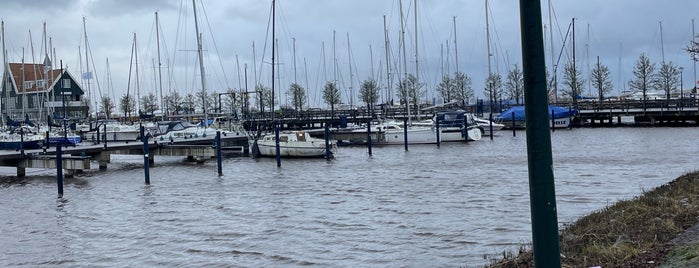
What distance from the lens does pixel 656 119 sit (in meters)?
72.6

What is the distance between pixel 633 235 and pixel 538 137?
612cm

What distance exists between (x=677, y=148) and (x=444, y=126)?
19391 millimetres

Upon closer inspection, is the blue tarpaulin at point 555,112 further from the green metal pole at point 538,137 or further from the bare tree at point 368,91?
the green metal pole at point 538,137

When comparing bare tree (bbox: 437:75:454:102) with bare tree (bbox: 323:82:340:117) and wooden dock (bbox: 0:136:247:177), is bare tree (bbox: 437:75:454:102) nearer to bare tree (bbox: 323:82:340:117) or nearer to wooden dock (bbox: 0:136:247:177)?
bare tree (bbox: 323:82:340:117)

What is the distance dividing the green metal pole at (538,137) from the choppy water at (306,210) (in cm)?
763

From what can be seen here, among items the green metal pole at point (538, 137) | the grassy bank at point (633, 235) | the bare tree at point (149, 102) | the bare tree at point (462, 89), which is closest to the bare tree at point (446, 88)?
the bare tree at point (462, 89)

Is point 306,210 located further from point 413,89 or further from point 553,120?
point 413,89

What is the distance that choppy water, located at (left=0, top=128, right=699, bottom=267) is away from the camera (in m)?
14.2

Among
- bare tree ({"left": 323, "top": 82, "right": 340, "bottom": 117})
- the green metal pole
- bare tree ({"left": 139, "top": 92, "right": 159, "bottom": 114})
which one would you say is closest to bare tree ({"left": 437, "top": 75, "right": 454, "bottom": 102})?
bare tree ({"left": 323, "top": 82, "right": 340, "bottom": 117})

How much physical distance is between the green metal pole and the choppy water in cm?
763

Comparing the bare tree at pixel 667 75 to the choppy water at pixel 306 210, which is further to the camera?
the bare tree at pixel 667 75

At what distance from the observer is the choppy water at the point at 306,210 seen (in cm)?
1422

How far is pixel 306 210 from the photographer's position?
2042cm

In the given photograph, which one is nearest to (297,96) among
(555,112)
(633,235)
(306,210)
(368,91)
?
(368,91)
